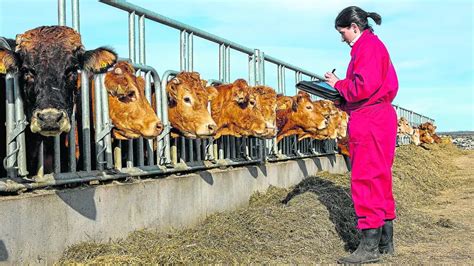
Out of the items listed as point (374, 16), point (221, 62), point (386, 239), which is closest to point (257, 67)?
point (221, 62)

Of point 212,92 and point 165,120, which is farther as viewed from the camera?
point 212,92

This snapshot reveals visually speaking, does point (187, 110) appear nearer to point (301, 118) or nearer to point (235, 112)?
point (235, 112)

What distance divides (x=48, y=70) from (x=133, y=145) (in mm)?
2474

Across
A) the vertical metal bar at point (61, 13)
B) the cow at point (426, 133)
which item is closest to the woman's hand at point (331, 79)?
the vertical metal bar at point (61, 13)

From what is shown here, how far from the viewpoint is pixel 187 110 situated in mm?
7273

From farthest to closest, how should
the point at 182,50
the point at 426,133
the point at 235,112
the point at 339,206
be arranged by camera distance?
1. the point at 426,133
2. the point at 235,112
3. the point at 182,50
4. the point at 339,206

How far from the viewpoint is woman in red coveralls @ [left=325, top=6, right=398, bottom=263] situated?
5773mm

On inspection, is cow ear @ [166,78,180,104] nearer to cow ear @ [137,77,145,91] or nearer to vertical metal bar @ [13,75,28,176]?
cow ear @ [137,77,145,91]

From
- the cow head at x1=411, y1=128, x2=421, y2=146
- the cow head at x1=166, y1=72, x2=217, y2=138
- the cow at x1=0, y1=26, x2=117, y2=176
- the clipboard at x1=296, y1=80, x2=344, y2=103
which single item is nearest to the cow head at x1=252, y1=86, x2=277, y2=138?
the cow head at x1=166, y1=72, x2=217, y2=138

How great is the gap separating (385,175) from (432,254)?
3.35 ft

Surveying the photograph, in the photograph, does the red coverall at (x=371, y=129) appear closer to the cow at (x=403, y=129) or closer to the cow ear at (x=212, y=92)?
the cow ear at (x=212, y=92)

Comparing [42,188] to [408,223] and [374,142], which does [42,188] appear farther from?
[408,223]

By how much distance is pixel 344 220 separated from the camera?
23.9ft

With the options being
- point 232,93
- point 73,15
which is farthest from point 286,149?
point 73,15
